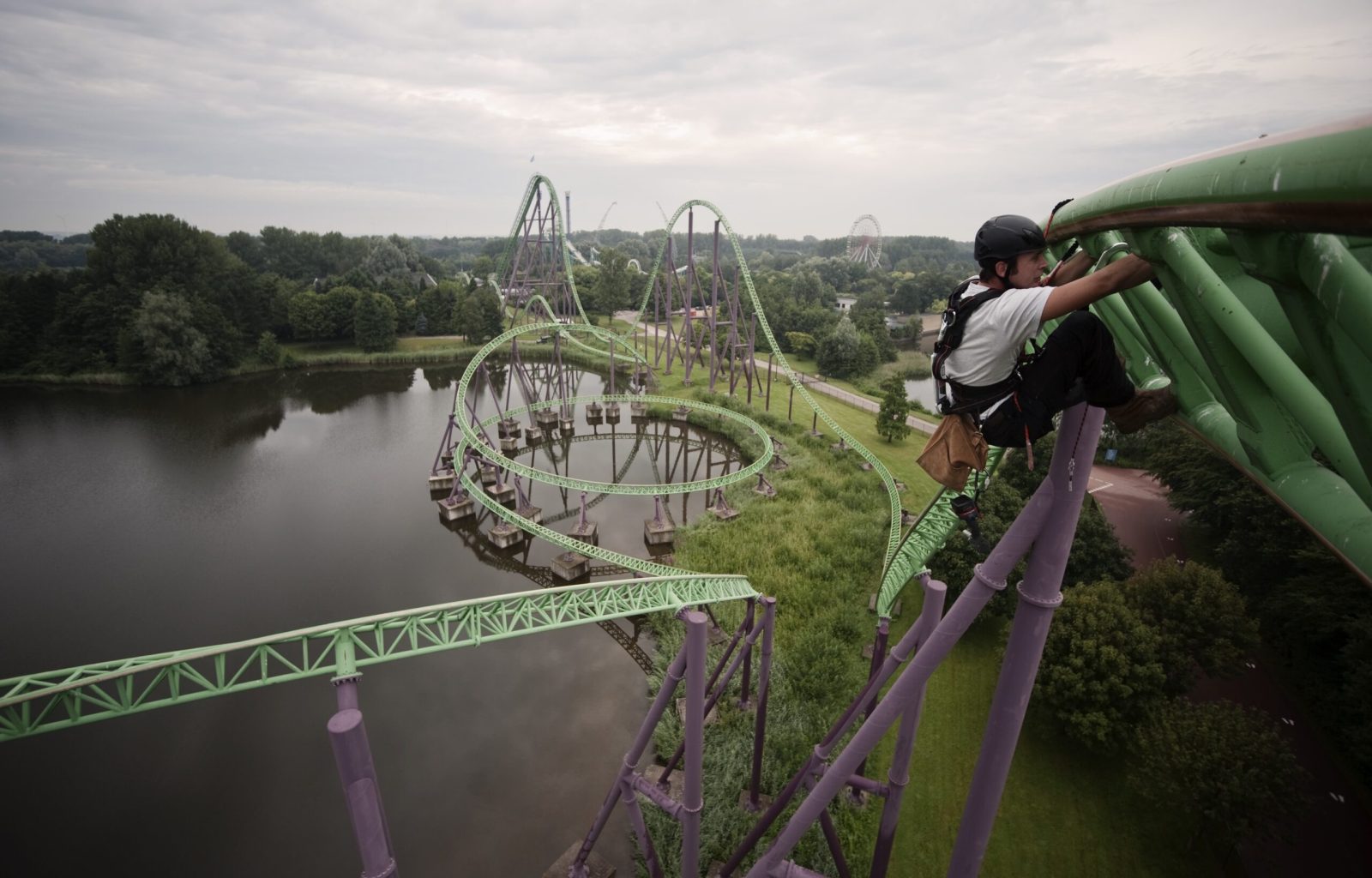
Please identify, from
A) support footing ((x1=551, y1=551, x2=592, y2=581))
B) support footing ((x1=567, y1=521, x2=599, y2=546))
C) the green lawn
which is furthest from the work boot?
support footing ((x1=567, y1=521, x2=599, y2=546))

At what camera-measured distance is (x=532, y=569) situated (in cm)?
1983

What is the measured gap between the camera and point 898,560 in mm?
8188

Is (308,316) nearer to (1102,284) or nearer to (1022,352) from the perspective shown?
(1022,352)

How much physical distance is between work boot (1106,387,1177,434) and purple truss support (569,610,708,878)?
5.71m

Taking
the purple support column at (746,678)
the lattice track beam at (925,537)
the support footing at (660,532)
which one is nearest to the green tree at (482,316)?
the support footing at (660,532)

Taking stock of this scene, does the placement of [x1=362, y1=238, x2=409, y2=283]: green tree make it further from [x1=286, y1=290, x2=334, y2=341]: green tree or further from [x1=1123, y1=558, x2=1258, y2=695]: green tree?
[x1=1123, y1=558, x2=1258, y2=695]: green tree

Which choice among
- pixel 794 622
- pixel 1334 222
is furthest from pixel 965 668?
pixel 1334 222

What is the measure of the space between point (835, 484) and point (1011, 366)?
21016 millimetres

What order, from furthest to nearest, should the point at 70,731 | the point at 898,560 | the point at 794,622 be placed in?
1. the point at 794,622
2. the point at 70,731
3. the point at 898,560

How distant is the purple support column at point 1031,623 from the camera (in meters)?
3.45

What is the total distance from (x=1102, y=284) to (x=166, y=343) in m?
48.3

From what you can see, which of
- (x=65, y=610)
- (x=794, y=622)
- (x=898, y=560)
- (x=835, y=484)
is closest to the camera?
(x=898, y=560)

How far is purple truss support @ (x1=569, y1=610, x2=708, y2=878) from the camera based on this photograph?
779 centimetres

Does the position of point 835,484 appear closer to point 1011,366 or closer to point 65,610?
point 1011,366
